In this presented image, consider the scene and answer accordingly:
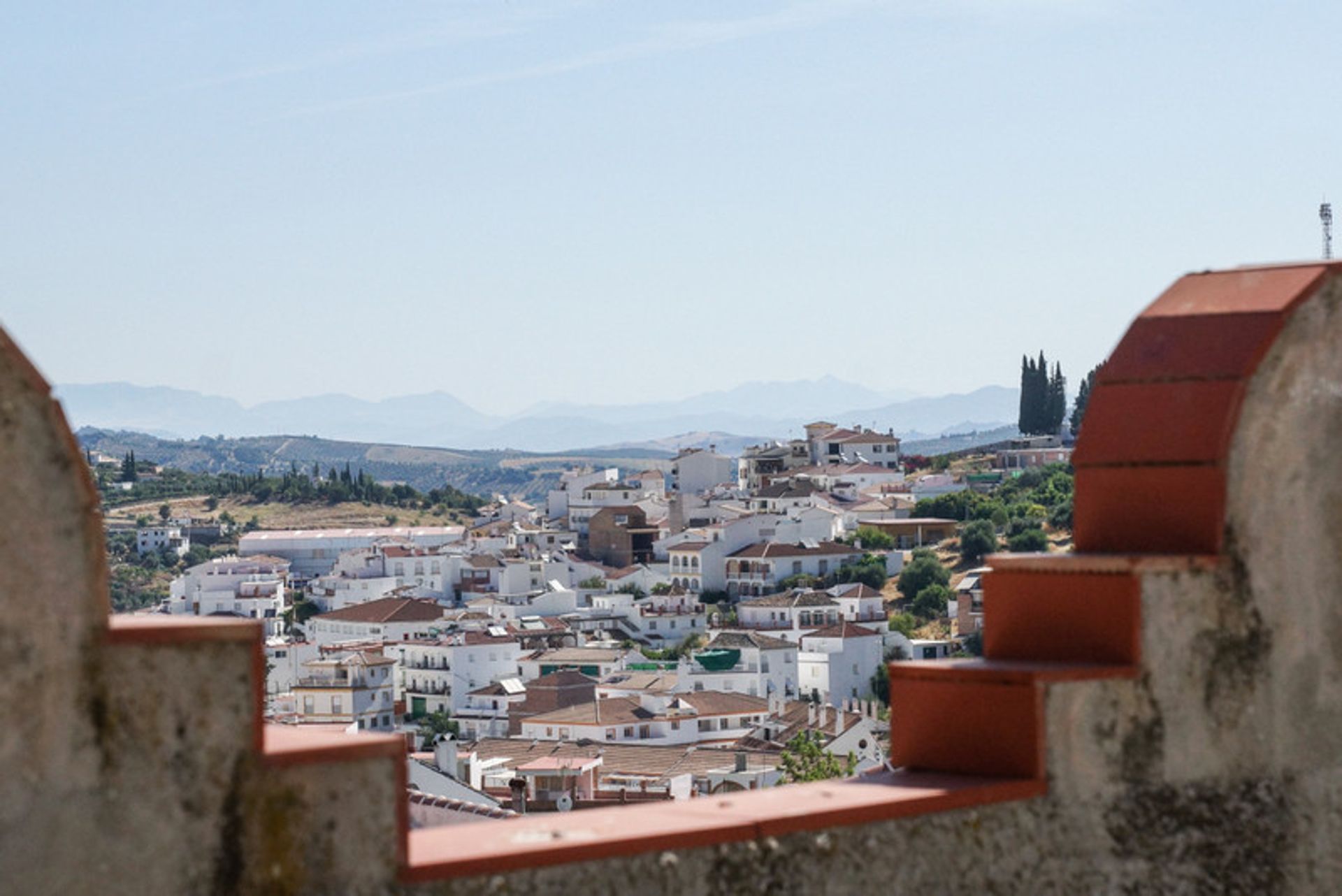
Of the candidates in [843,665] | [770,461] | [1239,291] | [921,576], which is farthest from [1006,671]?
[770,461]

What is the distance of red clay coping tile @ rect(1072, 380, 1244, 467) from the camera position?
3307 mm

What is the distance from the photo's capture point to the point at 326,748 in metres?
2.68

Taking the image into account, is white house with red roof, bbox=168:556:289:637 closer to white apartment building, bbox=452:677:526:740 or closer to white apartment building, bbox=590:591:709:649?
white apartment building, bbox=590:591:709:649

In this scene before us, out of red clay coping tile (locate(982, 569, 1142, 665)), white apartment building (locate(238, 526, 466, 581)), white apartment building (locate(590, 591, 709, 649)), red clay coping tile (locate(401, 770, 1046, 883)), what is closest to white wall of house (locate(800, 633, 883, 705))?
white apartment building (locate(590, 591, 709, 649))

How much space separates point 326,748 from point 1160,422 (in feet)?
4.76

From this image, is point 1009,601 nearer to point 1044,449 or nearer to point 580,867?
point 580,867

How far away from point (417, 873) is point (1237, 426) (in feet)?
4.81

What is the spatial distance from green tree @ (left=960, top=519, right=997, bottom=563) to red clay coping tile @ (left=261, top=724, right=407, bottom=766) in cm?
7134

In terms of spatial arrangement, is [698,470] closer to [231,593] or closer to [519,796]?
[231,593]

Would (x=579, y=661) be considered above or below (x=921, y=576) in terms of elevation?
below

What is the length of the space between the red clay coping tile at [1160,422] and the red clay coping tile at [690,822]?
0.56 m

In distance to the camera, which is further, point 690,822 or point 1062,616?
point 1062,616

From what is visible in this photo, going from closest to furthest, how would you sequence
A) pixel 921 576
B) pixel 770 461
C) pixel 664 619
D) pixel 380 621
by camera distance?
pixel 921 576, pixel 664 619, pixel 380 621, pixel 770 461

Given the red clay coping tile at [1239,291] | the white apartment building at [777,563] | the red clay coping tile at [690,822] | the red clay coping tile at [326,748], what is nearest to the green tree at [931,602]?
the white apartment building at [777,563]
